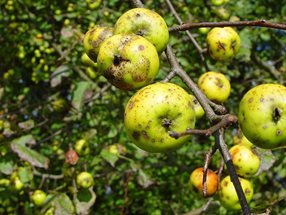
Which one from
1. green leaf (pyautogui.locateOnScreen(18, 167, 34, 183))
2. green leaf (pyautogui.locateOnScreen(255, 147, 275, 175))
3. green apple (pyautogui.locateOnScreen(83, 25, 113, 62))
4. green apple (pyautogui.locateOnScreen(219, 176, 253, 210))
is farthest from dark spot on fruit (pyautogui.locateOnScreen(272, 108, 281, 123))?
green leaf (pyautogui.locateOnScreen(18, 167, 34, 183))

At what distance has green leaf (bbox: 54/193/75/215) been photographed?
9.52 feet

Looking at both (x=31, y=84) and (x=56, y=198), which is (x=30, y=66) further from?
(x=56, y=198)

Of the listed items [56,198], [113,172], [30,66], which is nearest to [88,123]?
[113,172]

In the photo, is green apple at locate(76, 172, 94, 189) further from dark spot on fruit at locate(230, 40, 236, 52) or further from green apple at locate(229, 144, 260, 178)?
dark spot on fruit at locate(230, 40, 236, 52)

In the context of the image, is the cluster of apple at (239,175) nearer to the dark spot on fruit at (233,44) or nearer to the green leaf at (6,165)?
the dark spot on fruit at (233,44)

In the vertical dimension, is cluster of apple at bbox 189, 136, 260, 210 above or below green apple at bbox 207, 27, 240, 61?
below

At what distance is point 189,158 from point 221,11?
166 cm

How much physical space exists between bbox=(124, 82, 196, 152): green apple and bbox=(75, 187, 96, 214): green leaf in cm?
174

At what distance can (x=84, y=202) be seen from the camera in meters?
3.12

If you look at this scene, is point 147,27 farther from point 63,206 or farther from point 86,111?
point 86,111

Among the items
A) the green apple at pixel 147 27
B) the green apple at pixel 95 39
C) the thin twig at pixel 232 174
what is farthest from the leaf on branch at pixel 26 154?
the thin twig at pixel 232 174

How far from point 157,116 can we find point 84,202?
185 cm

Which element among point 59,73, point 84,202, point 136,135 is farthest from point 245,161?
point 59,73

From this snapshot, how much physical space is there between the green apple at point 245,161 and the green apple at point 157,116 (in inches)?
34.5
